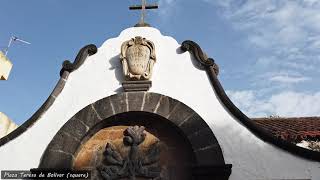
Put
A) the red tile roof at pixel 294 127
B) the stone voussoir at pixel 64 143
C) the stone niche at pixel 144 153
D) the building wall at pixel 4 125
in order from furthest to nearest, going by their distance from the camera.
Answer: the building wall at pixel 4 125 < the red tile roof at pixel 294 127 < the stone voussoir at pixel 64 143 < the stone niche at pixel 144 153

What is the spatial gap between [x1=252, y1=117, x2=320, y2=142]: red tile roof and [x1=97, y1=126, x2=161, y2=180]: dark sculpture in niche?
2.57 m

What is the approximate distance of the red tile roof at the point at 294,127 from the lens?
26.2 feet

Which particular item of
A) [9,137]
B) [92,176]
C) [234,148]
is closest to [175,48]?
[234,148]

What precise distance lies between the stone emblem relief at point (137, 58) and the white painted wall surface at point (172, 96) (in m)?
0.19

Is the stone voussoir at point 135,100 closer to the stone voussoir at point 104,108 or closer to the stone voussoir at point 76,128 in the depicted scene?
the stone voussoir at point 104,108

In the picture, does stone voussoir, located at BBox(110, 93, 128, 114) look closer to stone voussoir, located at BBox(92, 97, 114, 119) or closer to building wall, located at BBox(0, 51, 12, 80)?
stone voussoir, located at BBox(92, 97, 114, 119)

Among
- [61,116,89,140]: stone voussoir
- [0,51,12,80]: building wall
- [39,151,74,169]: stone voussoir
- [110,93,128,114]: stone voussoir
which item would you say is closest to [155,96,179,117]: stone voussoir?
[110,93,128,114]: stone voussoir

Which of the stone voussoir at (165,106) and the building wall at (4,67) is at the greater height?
the building wall at (4,67)

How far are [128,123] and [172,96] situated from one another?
94cm

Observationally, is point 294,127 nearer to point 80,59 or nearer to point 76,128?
point 76,128

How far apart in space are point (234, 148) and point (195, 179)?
0.81 meters

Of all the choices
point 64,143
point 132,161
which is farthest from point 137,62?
point 64,143

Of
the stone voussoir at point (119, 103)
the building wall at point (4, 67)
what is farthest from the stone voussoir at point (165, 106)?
the building wall at point (4, 67)

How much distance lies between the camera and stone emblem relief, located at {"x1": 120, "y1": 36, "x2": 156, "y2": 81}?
736 centimetres
